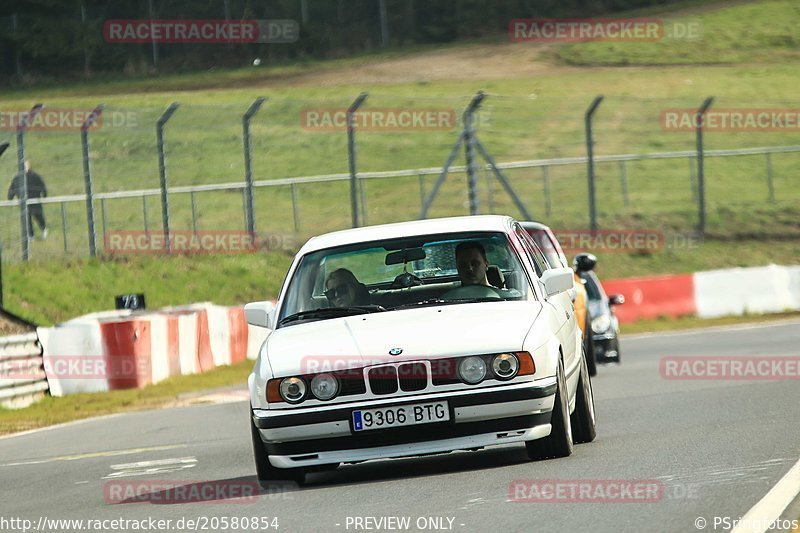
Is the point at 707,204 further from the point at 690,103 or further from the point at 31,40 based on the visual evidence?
the point at 31,40

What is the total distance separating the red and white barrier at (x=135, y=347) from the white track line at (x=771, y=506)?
12.1 m

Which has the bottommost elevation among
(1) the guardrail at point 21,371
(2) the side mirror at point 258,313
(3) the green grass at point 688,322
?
(3) the green grass at point 688,322

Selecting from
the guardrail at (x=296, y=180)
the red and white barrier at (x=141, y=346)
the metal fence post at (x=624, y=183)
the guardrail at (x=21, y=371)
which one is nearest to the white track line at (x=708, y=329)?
the guardrail at (x=296, y=180)

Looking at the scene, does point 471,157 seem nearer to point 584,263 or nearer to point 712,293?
point 712,293

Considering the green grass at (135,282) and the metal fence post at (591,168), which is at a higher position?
the metal fence post at (591,168)

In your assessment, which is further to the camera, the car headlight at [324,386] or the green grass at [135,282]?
the green grass at [135,282]

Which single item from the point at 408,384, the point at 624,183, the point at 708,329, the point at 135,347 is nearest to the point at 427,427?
the point at 408,384

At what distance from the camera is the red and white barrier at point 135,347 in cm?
1922

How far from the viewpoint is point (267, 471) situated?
9375 millimetres

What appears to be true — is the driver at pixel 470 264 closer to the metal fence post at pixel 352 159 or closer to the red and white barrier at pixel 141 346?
the red and white barrier at pixel 141 346

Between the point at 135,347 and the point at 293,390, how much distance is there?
443 inches

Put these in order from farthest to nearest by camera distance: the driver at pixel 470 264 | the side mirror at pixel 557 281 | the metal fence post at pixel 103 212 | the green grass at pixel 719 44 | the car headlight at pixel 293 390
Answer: the green grass at pixel 719 44 < the metal fence post at pixel 103 212 < the driver at pixel 470 264 < the side mirror at pixel 557 281 < the car headlight at pixel 293 390

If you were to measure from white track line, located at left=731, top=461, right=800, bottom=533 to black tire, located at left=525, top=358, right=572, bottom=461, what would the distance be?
1321 millimetres

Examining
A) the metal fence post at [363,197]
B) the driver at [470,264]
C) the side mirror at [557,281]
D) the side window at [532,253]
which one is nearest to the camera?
the side mirror at [557,281]
